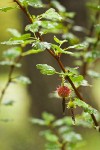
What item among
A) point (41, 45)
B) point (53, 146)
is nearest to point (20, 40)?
point (41, 45)

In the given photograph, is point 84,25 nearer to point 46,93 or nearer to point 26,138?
point 46,93

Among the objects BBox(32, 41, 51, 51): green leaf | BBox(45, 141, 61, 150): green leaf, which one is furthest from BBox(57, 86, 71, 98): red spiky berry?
BBox(45, 141, 61, 150): green leaf

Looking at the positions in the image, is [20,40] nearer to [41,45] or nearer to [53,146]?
[41,45]

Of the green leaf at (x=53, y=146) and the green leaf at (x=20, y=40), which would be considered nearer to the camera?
the green leaf at (x=20, y=40)

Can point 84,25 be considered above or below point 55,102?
above

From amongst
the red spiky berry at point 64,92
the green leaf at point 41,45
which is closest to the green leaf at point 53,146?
the red spiky berry at point 64,92

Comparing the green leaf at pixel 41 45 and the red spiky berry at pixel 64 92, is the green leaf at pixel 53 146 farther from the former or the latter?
the green leaf at pixel 41 45

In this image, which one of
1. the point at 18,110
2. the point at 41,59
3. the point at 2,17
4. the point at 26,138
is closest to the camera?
the point at 41,59

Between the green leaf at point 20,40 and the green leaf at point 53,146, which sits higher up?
the green leaf at point 20,40

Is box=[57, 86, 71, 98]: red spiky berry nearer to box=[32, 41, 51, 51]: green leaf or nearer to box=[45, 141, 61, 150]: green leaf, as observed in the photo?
box=[32, 41, 51, 51]: green leaf

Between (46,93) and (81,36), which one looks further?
(46,93)

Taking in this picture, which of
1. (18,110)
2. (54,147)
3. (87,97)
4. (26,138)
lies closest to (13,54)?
(54,147)
